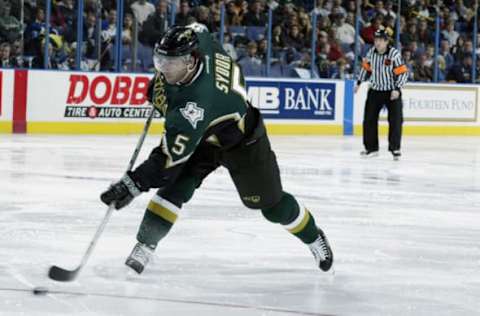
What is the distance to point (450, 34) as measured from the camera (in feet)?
60.7

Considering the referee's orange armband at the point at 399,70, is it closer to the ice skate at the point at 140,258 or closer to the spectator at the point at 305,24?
the spectator at the point at 305,24

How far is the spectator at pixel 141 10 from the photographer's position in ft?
48.5

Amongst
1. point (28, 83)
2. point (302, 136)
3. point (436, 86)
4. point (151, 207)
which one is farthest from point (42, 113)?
point (151, 207)

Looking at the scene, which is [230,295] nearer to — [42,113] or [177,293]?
[177,293]

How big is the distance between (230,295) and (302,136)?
11993 mm

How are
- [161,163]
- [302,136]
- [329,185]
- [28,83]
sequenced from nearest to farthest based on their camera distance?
1. [161,163]
2. [329,185]
3. [28,83]
4. [302,136]

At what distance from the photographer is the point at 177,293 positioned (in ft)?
13.9

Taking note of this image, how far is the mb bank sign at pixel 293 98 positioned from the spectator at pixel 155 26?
1.79 metres

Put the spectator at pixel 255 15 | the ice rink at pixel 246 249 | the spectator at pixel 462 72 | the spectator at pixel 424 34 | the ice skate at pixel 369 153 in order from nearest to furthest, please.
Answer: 1. the ice rink at pixel 246 249
2. the ice skate at pixel 369 153
3. the spectator at pixel 255 15
4. the spectator at pixel 424 34
5. the spectator at pixel 462 72

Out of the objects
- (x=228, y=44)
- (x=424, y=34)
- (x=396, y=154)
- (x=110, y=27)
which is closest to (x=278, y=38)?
(x=228, y=44)

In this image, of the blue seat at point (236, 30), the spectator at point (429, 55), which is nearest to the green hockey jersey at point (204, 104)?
the blue seat at point (236, 30)

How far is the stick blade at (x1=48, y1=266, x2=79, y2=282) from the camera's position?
4180mm

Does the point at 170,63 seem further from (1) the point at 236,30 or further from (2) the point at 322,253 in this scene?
(1) the point at 236,30

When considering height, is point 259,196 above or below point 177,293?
above
